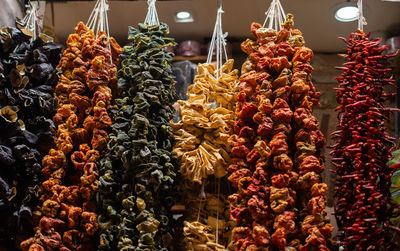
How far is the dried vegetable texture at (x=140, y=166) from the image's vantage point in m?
1.48

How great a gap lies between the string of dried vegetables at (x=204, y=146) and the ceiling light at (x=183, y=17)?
1164mm

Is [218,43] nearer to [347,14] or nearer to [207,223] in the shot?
[207,223]

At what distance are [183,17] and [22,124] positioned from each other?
5.03ft

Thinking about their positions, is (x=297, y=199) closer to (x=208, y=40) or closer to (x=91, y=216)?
(x=91, y=216)

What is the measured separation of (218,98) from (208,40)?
1444mm

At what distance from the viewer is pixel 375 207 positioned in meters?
1.31

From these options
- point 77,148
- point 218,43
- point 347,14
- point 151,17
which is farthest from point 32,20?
point 347,14

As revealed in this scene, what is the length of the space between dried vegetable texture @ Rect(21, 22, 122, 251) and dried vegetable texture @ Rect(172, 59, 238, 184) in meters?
0.29

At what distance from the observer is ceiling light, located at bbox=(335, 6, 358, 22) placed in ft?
8.31

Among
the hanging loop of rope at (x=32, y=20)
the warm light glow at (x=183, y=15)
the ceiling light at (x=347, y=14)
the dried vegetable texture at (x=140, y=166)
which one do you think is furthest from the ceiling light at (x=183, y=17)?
the dried vegetable texture at (x=140, y=166)

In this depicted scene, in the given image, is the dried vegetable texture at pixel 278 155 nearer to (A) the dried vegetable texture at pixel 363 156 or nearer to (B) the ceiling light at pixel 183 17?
(A) the dried vegetable texture at pixel 363 156

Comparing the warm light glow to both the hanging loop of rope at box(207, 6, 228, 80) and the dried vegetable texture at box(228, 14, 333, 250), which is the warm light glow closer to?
the hanging loop of rope at box(207, 6, 228, 80)

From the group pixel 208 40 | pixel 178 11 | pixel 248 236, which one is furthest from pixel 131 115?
pixel 208 40

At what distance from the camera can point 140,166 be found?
152 cm
